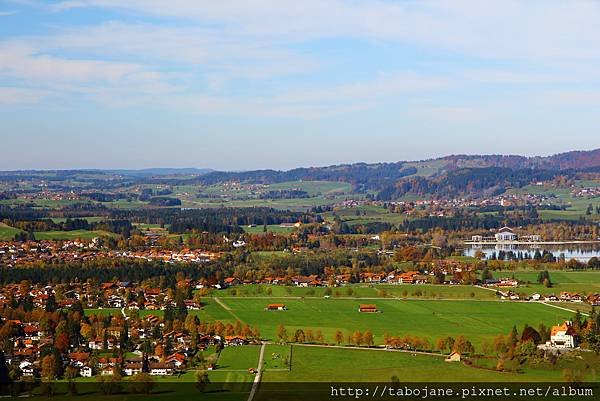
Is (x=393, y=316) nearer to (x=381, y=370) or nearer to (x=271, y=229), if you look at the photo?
(x=381, y=370)

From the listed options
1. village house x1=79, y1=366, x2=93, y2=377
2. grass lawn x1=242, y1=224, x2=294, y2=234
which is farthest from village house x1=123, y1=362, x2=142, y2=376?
grass lawn x1=242, y1=224, x2=294, y2=234

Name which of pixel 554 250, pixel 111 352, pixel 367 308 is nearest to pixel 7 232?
pixel 554 250

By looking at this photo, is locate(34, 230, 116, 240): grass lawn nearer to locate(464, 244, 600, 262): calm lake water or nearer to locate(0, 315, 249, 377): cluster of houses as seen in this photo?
locate(464, 244, 600, 262): calm lake water

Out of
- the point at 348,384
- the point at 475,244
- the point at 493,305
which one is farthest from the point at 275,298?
the point at 475,244

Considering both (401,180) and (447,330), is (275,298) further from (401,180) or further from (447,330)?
(401,180)

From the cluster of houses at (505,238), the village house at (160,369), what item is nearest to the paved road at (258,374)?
the village house at (160,369)

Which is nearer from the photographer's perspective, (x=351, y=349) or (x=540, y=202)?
(x=351, y=349)

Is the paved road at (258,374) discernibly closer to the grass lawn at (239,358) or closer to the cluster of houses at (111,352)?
the grass lawn at (239,358)
